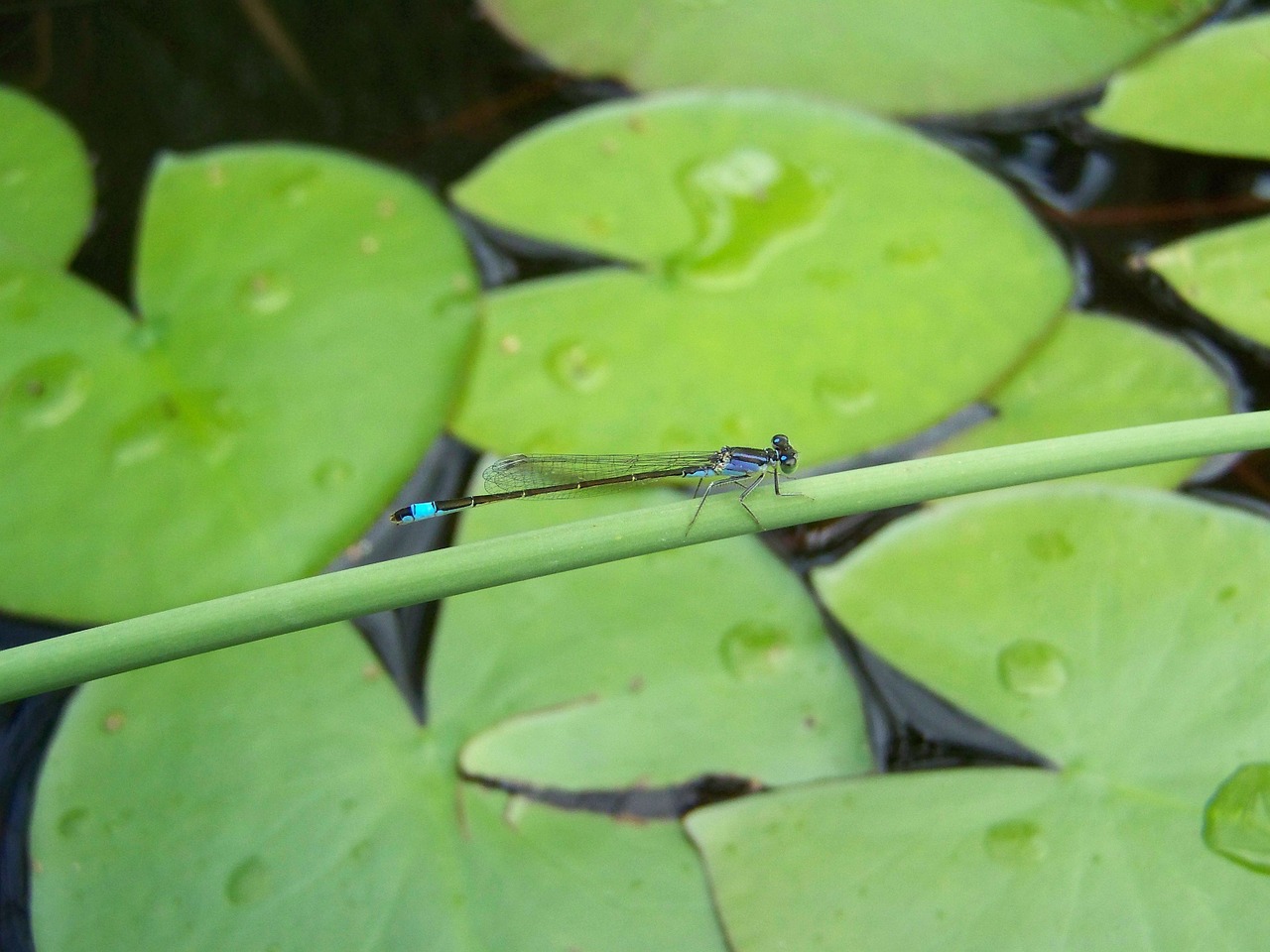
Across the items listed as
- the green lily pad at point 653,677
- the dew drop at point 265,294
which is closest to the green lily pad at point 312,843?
the green lily pad at point 653,677

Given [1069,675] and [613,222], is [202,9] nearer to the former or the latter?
[613,222]

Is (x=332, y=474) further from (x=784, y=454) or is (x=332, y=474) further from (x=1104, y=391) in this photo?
(x=1104, y=391)

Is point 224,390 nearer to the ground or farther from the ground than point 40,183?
nearer to the ground

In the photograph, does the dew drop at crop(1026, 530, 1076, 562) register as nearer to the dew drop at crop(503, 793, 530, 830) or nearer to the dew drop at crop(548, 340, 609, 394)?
the dew drop at crop(548, 340, 609, 394)

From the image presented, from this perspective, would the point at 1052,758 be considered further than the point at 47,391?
No

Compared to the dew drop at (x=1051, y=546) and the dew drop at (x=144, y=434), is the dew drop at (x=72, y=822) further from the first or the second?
the dew drop at (x=1051, y=546)

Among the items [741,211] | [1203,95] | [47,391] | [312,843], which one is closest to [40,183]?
[47,391]

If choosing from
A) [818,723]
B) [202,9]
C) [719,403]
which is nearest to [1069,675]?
[818,723]
